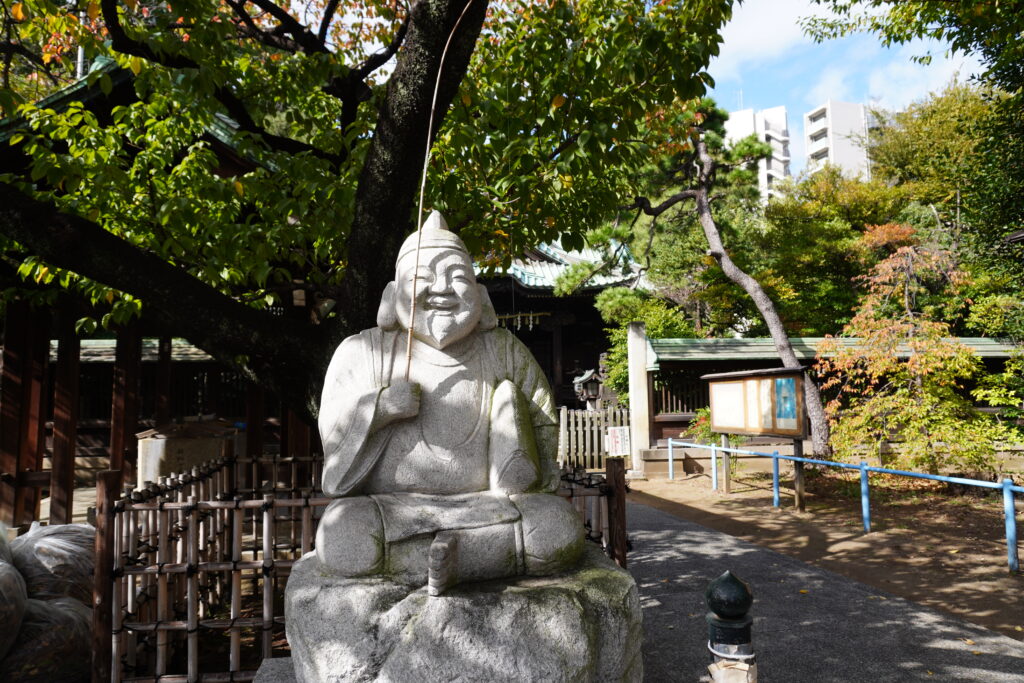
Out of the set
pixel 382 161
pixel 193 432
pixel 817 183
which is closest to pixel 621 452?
pixel 193 432

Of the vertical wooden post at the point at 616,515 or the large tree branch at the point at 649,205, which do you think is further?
the large tree branch at the point at 649,205

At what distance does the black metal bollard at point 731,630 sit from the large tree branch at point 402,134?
305 cm

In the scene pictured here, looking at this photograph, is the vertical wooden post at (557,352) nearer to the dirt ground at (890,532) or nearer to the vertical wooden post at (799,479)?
the dirt ground at (890,532)

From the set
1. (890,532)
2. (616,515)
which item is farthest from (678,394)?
(616,515)

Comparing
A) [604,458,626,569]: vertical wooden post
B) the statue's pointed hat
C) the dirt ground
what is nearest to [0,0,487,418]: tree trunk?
the statue's pointed hat

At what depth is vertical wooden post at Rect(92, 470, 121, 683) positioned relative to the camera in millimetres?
3748

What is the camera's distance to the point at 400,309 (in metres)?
3.23

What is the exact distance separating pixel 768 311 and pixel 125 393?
38.8 ft

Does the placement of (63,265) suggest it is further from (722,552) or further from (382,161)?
(722,552)

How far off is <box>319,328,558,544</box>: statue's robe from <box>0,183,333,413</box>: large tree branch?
5.99 ft

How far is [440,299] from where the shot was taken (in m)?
3.17

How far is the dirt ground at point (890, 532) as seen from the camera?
5.80 metres

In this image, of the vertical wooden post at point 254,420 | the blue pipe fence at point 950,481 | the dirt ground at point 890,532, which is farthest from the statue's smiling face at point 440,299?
the vertical wooden post at point 254,420

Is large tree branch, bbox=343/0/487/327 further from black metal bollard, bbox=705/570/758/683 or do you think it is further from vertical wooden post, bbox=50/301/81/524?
vertical wooden post, bbox=50/301/81/524
